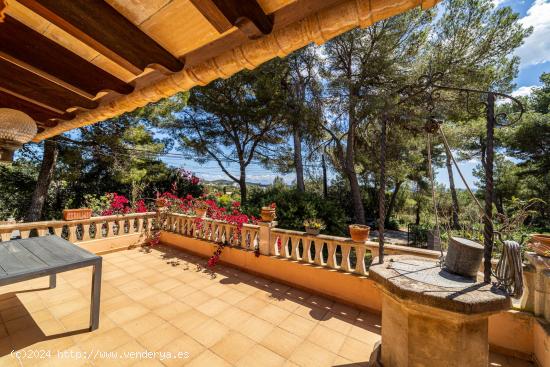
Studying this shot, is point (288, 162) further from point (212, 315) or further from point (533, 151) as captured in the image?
point (533, 151)

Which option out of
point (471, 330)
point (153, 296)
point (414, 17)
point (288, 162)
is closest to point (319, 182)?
point (288, 162)

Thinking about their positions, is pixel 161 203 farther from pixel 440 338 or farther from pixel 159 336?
pixel 440 338

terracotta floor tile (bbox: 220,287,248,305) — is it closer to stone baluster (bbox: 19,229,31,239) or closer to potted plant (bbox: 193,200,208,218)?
potted plant (bbox: 193,200,208,218)

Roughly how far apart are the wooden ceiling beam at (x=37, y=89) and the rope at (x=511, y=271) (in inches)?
150

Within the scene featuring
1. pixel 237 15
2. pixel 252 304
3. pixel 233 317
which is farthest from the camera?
pixel 252 304

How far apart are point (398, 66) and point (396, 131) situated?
215cm

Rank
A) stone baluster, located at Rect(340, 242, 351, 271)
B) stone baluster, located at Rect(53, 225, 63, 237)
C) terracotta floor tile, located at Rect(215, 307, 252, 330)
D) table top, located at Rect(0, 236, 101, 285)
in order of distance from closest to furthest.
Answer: table top, located at Rect(0, 236, 101, 285) < terracotta floor tile, located at Rect(215, 307, 252, 330) < stone baluster, located at Rect(340, 242, 351, 271) < stone baluster, located at Rect(53, 225, 63, 237)

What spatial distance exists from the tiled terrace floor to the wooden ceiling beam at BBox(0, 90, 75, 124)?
2.24 m

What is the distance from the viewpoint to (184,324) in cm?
246

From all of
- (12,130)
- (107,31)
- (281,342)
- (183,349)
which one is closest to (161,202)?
(12,130)

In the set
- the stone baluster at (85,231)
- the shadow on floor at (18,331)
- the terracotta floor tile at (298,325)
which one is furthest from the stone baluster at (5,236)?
the terracotta floor tile at (298,325)

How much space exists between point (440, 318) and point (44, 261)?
3.15 metres

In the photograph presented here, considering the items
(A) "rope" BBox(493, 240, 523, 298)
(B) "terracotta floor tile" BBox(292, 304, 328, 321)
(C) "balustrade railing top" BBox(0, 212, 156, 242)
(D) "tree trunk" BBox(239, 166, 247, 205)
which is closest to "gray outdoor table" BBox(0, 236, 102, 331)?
(C) "balustrade railing top" BBox(0, 212, 156, 242)

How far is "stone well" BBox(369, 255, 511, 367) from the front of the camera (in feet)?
4.15
